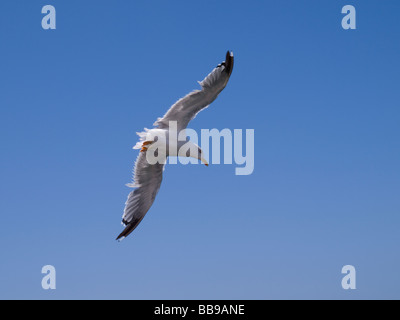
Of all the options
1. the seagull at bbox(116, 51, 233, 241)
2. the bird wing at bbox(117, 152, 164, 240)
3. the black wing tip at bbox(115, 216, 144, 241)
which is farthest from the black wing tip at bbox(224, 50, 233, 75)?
A: the black wing tip at bbox(115, 216, 144, 241)

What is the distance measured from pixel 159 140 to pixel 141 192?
147 centimetres

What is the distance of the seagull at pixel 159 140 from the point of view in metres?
8.18

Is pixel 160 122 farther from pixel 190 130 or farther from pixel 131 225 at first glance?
pixel 131 225

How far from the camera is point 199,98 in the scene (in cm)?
837

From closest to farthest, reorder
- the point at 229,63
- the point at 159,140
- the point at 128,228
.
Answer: the point at 229,63 < the point at 159,140 < the point at 128,228

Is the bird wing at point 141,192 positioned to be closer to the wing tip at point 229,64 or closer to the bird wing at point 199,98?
the bird wing at point 199,98

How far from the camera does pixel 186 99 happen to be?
840 centimetres

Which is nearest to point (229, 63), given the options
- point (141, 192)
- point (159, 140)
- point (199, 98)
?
point (199, 98)

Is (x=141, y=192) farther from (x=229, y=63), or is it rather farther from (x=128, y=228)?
(x=229, y=63)

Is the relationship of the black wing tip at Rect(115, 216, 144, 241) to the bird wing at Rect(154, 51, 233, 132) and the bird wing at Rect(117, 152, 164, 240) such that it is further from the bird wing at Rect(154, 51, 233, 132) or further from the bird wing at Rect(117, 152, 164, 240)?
the bird wing at Rect(154, 51, 233, 132)

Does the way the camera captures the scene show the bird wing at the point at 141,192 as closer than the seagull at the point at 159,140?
No

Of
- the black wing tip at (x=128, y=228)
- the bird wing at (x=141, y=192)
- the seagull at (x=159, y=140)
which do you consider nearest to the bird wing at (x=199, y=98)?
the seagull at (x=159, y=140)
